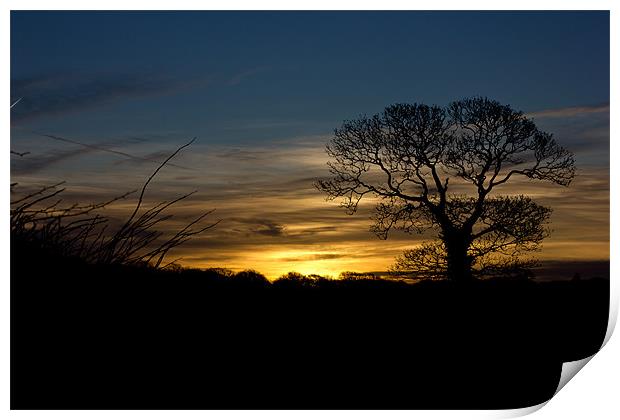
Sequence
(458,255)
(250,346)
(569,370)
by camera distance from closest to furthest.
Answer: (250,346) → (569,370) → (458,255)

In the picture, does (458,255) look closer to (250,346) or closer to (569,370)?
(569,370)

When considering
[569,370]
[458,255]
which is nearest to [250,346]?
[569,370]

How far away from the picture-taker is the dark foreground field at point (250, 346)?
272 cm

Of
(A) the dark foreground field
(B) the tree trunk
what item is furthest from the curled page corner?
(B) the tree trunk

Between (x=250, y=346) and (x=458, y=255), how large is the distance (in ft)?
11.0

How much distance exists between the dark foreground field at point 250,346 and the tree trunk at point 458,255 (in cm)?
216

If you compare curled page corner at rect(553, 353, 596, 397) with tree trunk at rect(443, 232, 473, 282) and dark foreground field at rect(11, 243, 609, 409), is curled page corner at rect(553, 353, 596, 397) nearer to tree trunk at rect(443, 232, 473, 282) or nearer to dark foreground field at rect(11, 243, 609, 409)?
dark foreground field at rect(11, 243, 609, 409)

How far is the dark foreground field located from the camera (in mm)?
2723

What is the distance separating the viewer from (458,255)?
596cm

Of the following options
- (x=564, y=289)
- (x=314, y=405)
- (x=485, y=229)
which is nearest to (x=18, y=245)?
(x=314, y=405)

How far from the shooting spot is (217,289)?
9.57 feet

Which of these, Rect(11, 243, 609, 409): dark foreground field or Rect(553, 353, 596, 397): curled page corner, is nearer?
Rect(11, 243, 609, 409): dark foreground field

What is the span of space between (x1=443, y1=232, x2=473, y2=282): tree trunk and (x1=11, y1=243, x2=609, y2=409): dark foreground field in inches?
85.1

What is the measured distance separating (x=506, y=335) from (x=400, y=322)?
19.1 inches
